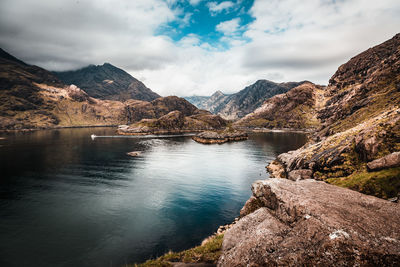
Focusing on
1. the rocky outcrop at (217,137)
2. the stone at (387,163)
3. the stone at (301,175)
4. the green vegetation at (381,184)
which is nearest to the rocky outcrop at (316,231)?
the green vegetation at (381,184)

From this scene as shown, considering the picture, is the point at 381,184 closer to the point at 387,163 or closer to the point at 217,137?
the point at 387,163

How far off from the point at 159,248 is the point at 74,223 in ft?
57.5

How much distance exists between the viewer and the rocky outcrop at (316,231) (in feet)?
31.3

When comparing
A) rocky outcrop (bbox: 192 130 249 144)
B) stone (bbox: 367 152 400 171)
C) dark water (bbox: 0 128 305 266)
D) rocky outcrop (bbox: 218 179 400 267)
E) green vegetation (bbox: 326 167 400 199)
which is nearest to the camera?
rocky outcrop (bbox: 218 179 400 267)

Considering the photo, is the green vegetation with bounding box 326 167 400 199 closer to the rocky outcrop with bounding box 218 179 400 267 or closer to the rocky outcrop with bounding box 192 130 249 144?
the rocky outcrop with bounding box 218 179 400 267

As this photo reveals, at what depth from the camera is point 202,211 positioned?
126 feet

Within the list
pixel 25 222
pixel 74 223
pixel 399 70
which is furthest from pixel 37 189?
pixel 399 70

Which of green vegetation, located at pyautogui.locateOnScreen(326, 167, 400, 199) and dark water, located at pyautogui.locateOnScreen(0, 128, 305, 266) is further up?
Answer: green vegetation, located at pyautogui.locateOnScreen(326, 167, 400, 199)

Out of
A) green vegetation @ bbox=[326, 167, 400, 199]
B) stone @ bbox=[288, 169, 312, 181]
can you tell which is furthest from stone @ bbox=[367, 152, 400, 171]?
stone @ bbox=[288, 169, 312, 181]

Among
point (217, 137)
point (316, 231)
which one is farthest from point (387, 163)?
point (217, 137)

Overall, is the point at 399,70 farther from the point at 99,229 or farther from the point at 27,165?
the point at 27,165

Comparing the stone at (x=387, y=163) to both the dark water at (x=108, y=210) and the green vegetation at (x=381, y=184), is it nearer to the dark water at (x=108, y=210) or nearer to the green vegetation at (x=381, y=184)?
the green vegetation at (x=381, y=184)

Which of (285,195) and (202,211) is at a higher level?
(285,195)

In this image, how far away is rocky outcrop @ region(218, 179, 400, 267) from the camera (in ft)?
31.3
